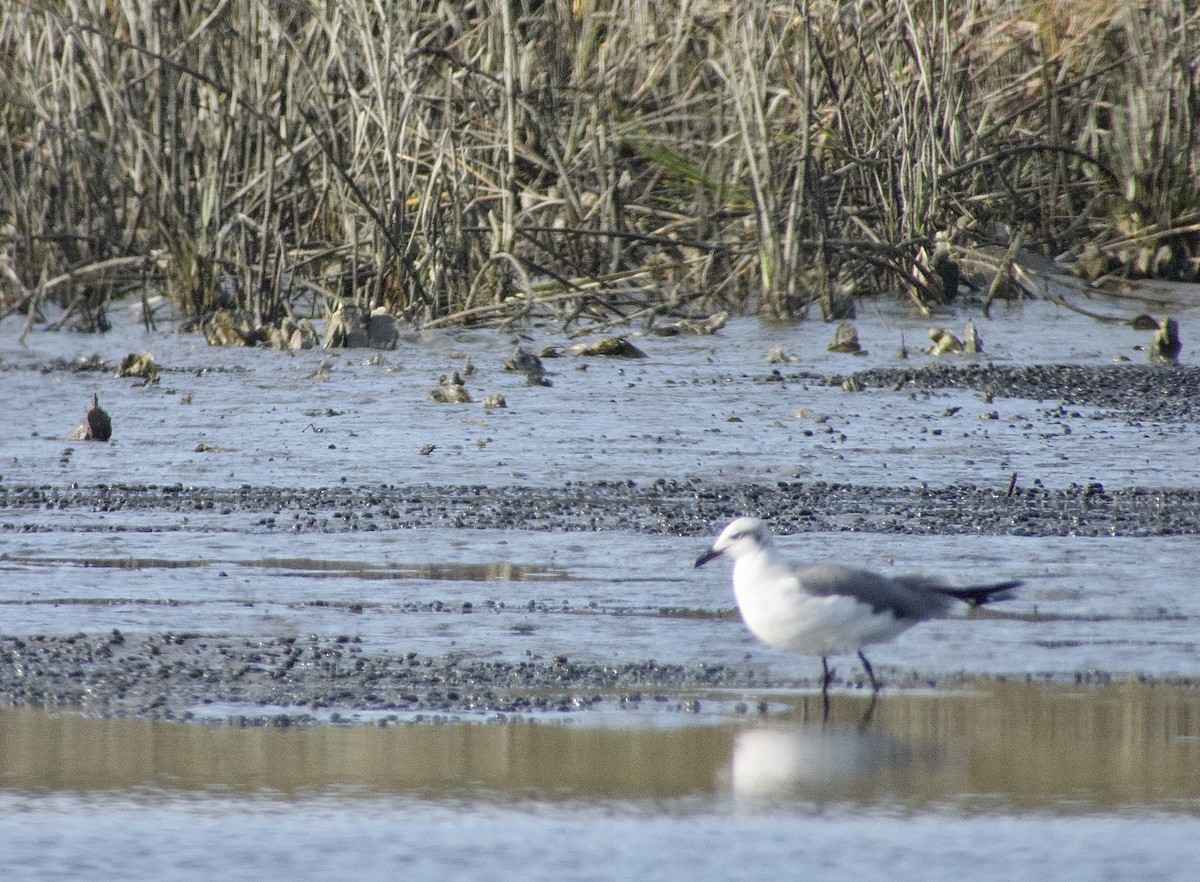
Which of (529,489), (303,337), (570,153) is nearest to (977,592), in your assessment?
(529,489)

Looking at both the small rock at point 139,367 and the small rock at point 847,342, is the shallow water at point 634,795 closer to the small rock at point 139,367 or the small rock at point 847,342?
the small rock at point 139,367

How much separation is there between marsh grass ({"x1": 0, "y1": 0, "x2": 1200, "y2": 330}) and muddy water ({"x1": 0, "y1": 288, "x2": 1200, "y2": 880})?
261cm

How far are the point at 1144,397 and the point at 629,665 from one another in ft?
17.3

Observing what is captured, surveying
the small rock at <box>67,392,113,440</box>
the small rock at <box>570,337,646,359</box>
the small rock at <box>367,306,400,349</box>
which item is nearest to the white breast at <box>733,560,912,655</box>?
the small rock at <box>67,392,113,440</box>

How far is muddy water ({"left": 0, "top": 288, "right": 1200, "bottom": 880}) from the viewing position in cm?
327

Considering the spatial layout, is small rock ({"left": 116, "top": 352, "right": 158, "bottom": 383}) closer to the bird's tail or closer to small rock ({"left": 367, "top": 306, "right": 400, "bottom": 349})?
small rock ({"left": 367, "top": 306, "right": 400, "bottom": 349})

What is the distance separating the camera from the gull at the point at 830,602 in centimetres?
423

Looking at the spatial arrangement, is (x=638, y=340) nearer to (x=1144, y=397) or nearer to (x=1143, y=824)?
(x=1144, y=397)

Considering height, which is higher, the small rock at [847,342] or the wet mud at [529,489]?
the small rock at [847,342]

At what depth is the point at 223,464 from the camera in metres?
7.54

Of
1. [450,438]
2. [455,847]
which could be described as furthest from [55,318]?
[455,847]

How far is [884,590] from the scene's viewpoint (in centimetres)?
432

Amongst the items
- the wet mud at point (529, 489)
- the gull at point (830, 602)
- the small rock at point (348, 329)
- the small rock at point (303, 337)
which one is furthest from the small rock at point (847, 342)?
the gull at point (830, 602)

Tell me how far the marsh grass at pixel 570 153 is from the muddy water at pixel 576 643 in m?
2.61
